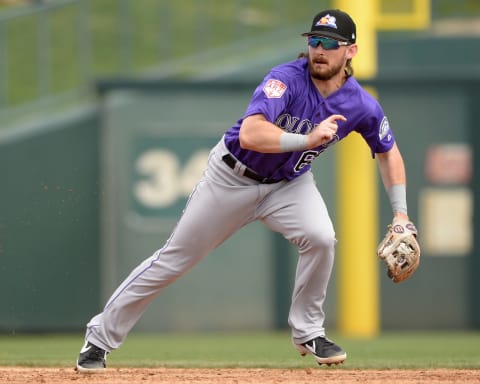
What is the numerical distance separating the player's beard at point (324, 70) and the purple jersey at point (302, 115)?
0.06m

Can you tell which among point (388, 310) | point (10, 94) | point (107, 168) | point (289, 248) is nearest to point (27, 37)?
point (10, 94)

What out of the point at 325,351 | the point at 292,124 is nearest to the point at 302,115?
the point at 292,124

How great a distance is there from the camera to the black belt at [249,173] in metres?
6.11

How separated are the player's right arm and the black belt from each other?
351 millimetres

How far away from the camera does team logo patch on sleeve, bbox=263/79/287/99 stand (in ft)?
19.0

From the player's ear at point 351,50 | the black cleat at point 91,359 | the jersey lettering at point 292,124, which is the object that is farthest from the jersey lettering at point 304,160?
the black cleat at point 91,359

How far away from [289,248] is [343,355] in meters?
4.33

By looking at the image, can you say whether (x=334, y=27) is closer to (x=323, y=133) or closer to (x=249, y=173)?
(x=323, y=133)

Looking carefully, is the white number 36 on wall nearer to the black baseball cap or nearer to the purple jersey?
the purple jersey

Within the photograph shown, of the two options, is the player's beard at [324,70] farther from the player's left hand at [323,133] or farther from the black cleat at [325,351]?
the black cleat at [325,351]

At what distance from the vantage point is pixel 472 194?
35.4ft

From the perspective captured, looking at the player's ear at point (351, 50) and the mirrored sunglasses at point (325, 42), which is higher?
the mirrored sunglasses at point (325, 42)

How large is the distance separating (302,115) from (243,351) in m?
2.67

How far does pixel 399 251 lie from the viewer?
6082 mm
